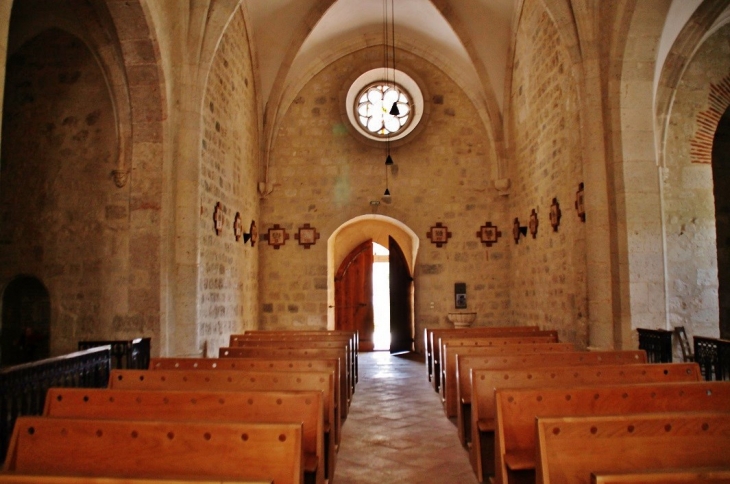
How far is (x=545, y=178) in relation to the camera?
9289 mm

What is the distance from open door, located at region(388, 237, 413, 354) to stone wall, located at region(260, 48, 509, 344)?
50 centimetres

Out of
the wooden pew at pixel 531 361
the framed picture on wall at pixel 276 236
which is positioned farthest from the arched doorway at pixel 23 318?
the wooden pew at pixel 531 361

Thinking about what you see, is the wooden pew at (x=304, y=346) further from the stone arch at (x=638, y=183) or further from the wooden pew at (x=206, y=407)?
the stone arch at (x=638, y=183)

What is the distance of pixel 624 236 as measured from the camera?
6.63 m

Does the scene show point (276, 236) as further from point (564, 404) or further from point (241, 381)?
point (564, 404)

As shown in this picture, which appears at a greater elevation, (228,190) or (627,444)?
(228,190)

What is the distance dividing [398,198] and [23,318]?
7266 millimetres

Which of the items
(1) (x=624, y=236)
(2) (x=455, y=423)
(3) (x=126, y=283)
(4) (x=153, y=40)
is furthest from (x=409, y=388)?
(4) (x=153, y=40)

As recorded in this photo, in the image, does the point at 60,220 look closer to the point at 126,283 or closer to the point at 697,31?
the point at 126,283

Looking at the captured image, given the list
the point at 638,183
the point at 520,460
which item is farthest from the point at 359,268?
the point at 520,460

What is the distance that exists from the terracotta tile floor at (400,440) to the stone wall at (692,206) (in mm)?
3383

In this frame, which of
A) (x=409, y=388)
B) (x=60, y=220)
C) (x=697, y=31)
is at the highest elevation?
(x=697, y=31)

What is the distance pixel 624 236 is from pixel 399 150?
20.7ft

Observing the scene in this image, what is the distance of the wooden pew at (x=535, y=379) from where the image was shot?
13.0ft
